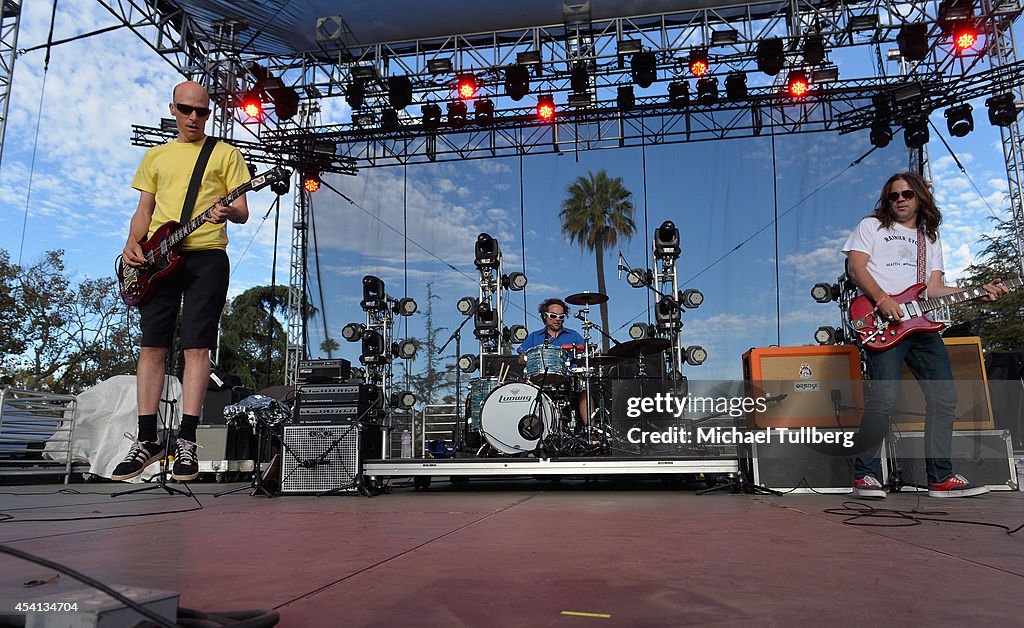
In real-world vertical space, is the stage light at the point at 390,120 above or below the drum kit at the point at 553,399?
above

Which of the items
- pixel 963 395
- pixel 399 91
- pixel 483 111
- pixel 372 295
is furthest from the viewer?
pixel 483 111

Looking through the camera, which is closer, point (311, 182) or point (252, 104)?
point (252, 104)

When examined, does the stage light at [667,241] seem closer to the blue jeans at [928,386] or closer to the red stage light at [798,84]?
the red stage light at [798,84]

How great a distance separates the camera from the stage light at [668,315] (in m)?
7.72

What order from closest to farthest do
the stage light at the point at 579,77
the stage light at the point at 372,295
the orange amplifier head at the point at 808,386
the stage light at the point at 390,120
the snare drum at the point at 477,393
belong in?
the orange amplifier head at the point at 808,386 < the snare drum at the point at 477,393 < the stage light at the point at 372,295 < the stage light at the point at 579,77 < the stage light at the point at 390,120

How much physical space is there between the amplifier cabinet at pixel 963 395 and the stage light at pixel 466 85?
7.81 metres

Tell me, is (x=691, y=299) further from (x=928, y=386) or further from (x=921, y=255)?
(x=928, y=386)

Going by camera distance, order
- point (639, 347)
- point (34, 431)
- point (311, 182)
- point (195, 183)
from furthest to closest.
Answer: point (311, 182)
point (34, 431)
point (639, 347)
point (195, 183)

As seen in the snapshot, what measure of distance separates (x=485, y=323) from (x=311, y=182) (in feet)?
16.8

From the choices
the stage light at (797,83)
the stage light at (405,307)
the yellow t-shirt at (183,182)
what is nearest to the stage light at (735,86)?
the stage light at (797,83)

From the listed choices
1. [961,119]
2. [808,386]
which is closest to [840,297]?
[961,119]

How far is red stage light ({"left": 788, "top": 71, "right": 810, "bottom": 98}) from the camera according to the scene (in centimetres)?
970

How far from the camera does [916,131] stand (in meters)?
9.75

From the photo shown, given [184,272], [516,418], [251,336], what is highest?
[251,336]
